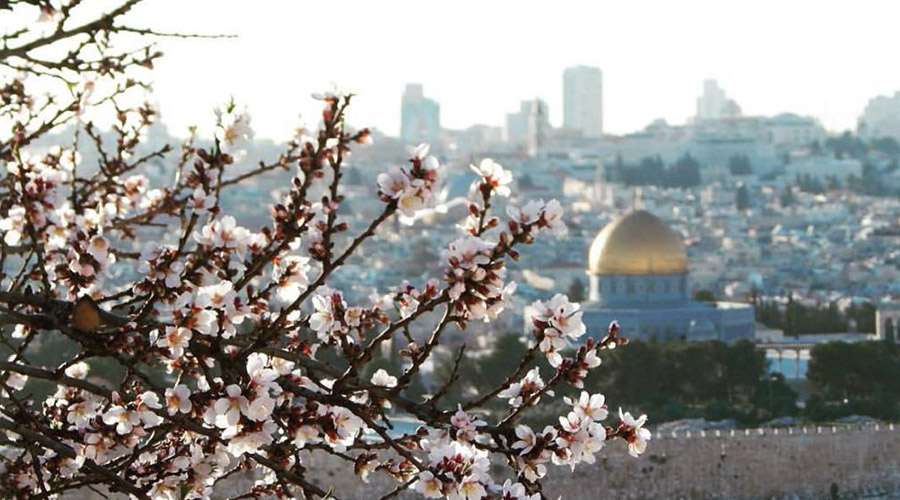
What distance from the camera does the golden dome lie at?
3859 cm

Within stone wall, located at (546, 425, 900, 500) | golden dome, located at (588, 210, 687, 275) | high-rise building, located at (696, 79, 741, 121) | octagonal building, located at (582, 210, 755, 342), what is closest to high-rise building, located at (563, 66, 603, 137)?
high-rise building, located at (696, 79, 741, 121)

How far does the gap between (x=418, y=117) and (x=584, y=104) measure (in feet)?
59.1

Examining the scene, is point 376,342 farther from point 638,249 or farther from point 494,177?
point 638,249

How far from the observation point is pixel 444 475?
5.04 meters

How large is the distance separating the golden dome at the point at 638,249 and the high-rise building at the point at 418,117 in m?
117

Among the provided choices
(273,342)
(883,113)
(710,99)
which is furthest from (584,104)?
(273,342)

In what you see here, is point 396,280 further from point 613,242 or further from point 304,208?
point 304,208

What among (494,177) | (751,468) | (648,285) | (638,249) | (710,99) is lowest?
(751,468)

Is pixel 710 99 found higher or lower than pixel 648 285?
higher

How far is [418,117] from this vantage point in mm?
160500

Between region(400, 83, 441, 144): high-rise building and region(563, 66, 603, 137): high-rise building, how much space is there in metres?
12.4

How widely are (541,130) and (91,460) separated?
132384 mm

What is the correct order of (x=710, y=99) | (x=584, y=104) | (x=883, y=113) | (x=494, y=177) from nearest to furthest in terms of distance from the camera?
(x=494, y=177)
(x=883, y=113)
(x=584, y=104)
(x=710, y=99)

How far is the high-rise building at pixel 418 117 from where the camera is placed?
159m
